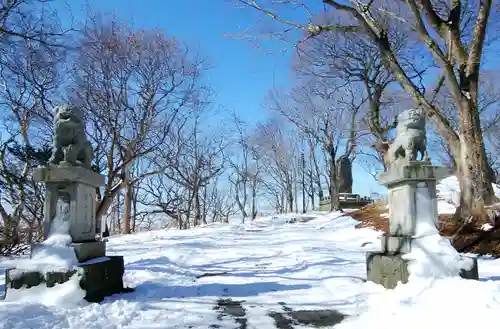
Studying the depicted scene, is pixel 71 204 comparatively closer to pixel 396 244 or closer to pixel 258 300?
pixel 258 300

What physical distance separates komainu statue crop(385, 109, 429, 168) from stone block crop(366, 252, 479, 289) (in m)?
1.48

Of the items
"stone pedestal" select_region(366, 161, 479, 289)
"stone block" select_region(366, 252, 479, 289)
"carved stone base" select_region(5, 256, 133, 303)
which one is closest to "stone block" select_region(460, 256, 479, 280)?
"stone block" select_region(366, 252, 479, 289)

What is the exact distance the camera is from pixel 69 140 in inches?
230

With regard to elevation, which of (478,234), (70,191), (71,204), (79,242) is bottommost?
(478,234)

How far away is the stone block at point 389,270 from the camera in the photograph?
5398 millimetres

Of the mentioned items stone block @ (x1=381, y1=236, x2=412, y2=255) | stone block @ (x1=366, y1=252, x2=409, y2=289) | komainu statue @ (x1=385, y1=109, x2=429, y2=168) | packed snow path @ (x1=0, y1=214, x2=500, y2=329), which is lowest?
packed snow path @ (x1=0, y1=214, x2=500, y2=329)

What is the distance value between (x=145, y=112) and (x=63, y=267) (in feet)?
44.1

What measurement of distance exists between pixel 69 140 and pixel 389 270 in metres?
5.12

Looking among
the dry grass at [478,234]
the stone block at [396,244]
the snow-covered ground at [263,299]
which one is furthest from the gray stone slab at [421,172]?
the dry grass at [478,234]

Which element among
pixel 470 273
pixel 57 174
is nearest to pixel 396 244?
pixel 470 273

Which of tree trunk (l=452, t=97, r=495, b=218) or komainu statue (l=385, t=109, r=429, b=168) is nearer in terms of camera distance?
komainu statue (l=385, t=109, r=429, b=168)

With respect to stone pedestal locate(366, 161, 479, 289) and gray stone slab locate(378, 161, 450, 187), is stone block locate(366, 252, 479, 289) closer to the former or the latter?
stone pedestal locate(366, 161, 479, 289)

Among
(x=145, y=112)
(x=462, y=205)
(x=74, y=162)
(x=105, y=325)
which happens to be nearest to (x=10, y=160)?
(x=145, y=112)

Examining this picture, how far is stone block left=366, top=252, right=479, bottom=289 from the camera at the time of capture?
17.7 feet
